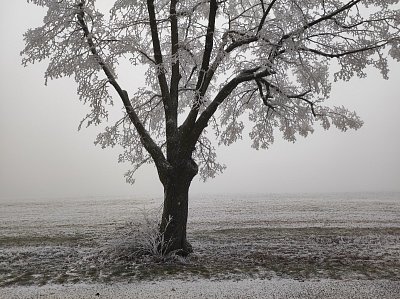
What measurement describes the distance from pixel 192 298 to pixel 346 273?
145 inches

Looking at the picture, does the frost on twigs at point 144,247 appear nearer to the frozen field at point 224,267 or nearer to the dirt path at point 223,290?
the frozen field at point 224,267

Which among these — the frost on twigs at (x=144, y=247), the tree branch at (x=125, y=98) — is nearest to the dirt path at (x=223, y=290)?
the frost on twigs at (x=144, y=247)

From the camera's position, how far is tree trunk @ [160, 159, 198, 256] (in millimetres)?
9930

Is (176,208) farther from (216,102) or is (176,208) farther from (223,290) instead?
(223,290)

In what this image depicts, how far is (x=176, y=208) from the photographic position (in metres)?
10.1

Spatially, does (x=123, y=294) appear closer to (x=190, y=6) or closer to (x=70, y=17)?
(x=70, y=17)

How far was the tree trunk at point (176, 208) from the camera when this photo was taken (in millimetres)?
9930

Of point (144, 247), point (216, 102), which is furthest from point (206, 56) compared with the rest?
point (144, 247)

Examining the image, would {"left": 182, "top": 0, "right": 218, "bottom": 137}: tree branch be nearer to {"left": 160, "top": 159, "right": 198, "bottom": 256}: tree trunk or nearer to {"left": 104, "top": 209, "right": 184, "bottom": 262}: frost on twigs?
{"left": 160, "top": 159, "right": 198, "bottom": 256}: tree trunk

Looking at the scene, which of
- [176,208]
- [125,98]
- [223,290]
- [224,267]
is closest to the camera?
[223,290]

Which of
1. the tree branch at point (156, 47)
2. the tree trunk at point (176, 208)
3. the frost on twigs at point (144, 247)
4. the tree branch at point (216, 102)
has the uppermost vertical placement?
the tree branch at point (156, 47)

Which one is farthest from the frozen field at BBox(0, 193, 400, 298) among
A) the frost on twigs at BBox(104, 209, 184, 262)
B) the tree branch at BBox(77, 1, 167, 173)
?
the tree branch at BBox(77, 1, 167, 173)

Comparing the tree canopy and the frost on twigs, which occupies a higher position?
the tree canopy

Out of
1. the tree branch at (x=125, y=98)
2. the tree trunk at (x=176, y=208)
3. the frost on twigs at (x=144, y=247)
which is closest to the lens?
the frost on twigs at (x=144, y=247)
